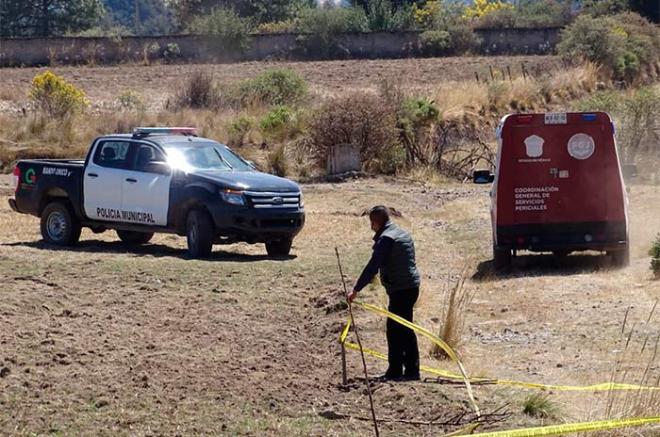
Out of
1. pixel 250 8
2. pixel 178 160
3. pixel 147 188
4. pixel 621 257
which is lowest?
pixel 621 257

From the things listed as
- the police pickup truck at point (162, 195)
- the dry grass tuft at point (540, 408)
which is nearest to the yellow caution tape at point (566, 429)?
the dry grass tuft at point (540, 408)

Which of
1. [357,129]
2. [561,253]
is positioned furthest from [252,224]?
[357,129]

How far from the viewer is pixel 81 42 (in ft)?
222

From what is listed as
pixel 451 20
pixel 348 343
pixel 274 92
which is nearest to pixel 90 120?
pixel 274 92

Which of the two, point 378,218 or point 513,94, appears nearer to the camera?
point 378,218

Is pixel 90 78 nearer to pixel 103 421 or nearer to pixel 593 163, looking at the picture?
pixel 593 163

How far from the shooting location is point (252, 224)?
1886 centimetres

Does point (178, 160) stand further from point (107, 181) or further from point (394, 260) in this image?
point (394, 260)

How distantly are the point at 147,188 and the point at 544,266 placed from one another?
6.06 m

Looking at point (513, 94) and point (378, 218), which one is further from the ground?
point (513, 94)

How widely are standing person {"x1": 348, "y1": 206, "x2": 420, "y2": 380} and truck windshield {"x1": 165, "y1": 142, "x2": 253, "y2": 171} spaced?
859cm

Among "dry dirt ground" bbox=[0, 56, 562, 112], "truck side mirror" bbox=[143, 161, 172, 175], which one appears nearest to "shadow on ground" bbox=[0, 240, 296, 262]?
"truck side mirror" bbox=[143, 161, 172, 175]

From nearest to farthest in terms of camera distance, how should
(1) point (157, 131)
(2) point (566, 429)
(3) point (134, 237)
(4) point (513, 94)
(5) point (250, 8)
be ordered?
(2) point (566, 429) → (1) point (157, 131) → (3) point (134, 237) → (4) point (513, 94) → (5) point (250, 8)

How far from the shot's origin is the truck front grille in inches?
749
